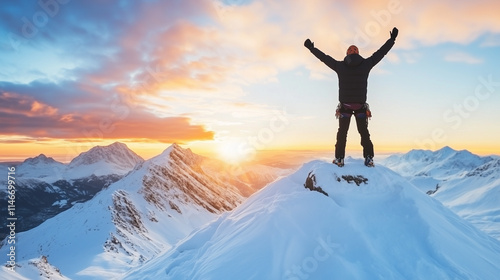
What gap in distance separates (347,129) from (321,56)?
297 cm

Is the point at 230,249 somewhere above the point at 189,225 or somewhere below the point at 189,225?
above

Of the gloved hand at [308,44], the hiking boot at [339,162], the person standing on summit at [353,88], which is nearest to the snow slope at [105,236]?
the hiking boot at [339,162]

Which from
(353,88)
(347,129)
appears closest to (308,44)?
(353,88)

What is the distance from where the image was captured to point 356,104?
11094 mm

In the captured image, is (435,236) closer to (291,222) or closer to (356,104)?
(291,222)

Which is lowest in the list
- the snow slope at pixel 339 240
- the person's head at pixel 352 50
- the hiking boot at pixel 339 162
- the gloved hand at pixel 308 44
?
the snow slope at pixel 339 240

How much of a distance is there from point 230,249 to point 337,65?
291 inches

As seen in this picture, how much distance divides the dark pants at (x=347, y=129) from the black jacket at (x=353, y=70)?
42 cm

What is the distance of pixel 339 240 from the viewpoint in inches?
324

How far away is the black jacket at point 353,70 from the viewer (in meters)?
10.6

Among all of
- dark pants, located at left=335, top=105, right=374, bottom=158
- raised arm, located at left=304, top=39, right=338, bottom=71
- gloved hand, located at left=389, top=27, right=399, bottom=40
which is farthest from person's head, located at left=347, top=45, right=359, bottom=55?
dark pants, located at left=335, top=105, right=374, bottom=158

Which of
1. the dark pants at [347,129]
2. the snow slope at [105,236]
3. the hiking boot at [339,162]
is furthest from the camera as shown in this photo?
the snow slope at [105,236]

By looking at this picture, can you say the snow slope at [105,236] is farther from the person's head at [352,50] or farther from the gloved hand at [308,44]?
the person's head at [352,50]

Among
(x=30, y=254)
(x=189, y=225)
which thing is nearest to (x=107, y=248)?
(x=30, y=254)
